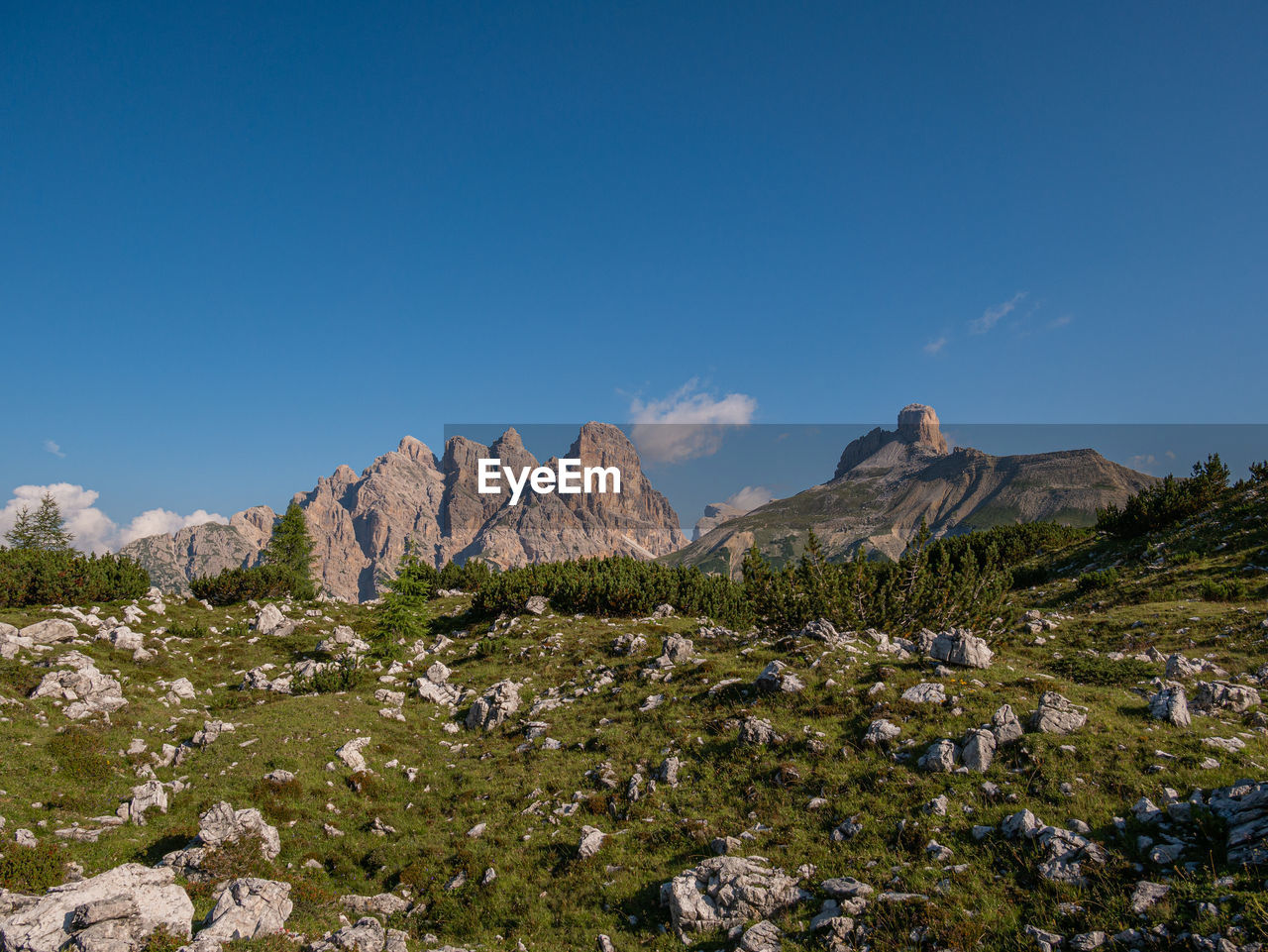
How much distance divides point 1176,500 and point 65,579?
234ft

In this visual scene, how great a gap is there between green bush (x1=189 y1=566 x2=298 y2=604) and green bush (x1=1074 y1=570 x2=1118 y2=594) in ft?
186

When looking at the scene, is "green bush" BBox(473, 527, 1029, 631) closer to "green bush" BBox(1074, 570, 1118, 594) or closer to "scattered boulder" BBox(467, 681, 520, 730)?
"green bush" BBox(1074, 570, 1118, 594)

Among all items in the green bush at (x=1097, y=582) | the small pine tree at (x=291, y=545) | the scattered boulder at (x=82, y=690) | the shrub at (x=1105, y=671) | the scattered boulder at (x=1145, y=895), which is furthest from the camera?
the small pine tree at (x=291, y=545)

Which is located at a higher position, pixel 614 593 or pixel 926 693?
pixel 614 593

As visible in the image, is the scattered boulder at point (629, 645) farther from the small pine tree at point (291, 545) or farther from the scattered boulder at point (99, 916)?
the small pine tree at point (291, 545)

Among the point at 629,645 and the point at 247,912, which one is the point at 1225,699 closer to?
the point at 629,645

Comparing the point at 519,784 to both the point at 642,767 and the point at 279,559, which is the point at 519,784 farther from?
the point at 279,559

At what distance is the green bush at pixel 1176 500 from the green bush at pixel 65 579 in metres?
67.7

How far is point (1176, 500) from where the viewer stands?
1432 inches

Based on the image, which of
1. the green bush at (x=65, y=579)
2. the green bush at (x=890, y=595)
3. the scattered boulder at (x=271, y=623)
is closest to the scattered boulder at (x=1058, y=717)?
the green bush at (x=890, y=595)

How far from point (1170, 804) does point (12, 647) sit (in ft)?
122

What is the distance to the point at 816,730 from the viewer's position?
1553 cm

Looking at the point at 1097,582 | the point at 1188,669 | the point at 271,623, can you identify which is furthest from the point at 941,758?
the point at 271,623

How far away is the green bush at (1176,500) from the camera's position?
36.3 m
